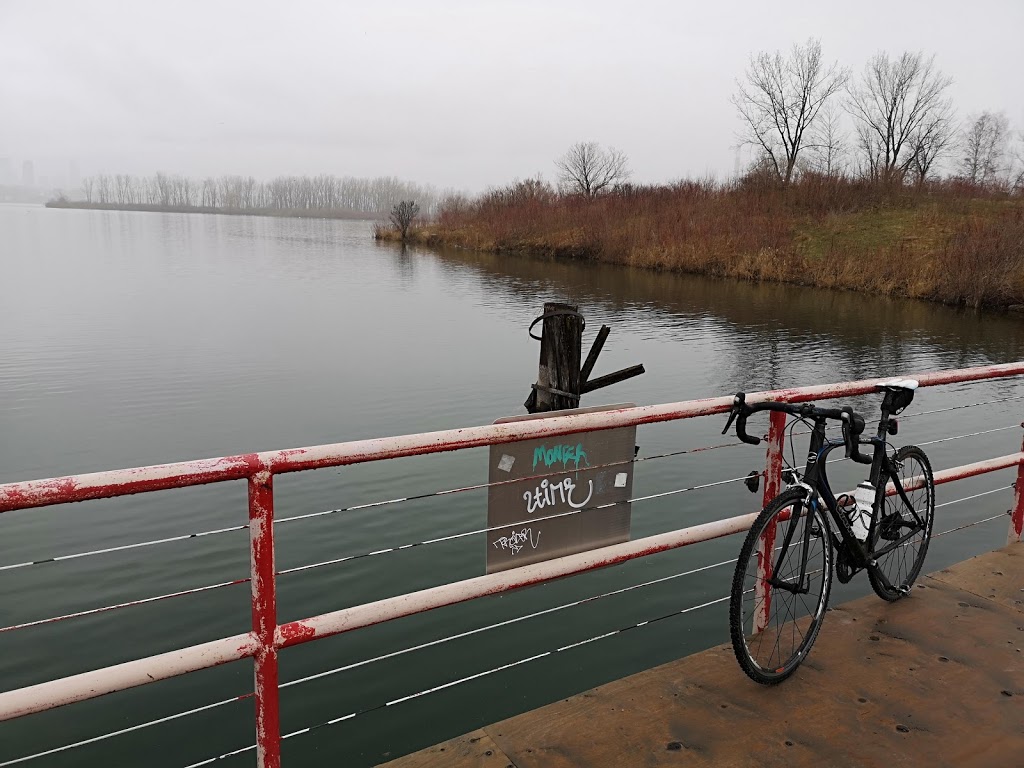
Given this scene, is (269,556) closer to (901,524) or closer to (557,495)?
(557,495)

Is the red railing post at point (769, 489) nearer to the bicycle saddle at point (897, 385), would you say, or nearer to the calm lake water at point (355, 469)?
the bicycle saddle at point (897, 385)

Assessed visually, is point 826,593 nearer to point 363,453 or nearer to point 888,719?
point 888,719

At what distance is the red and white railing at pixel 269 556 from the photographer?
1.95 meters

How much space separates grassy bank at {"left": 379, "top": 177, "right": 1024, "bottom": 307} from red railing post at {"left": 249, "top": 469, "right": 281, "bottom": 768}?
2974 centimetres

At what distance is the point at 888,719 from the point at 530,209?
5045cm

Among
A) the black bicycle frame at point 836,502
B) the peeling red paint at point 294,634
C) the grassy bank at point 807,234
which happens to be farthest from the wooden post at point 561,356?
the grassy bank at point 807,234

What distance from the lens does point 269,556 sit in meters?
2.21

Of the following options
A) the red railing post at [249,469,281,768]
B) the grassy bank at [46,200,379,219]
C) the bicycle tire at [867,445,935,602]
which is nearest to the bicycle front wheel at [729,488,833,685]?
the bicycle tire at [867,445,935,602]

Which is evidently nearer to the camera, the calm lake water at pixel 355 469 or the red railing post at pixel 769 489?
the red railing post at pixel 769 489

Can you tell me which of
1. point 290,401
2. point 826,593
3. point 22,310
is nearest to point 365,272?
point 22,310

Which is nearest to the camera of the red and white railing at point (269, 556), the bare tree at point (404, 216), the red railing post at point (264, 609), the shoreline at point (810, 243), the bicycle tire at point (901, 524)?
the red and white railing at point (269, 556)

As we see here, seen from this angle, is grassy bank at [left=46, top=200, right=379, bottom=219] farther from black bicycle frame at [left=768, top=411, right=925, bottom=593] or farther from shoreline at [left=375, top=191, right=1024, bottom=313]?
black bicycle frame at [left=768, top=411, right=925, bottom=593]

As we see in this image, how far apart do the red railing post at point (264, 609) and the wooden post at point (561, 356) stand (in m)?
4.89

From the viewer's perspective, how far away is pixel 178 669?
6.92 feet
